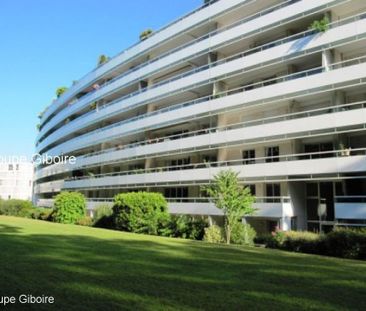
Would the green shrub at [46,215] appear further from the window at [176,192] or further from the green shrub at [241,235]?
the green shrub at [241,235]

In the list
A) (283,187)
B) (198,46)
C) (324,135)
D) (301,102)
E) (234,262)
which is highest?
(198,46)

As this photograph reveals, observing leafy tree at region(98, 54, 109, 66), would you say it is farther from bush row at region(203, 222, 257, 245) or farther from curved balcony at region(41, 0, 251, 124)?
bush row at region(203, 222, 257, 245)

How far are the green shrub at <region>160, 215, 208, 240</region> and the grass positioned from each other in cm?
1426

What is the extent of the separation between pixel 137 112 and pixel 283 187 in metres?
24.7

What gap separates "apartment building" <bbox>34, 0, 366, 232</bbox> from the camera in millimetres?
28297

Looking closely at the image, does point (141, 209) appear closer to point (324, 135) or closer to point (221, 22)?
point (324, 135)

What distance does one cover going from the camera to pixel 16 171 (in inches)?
4769

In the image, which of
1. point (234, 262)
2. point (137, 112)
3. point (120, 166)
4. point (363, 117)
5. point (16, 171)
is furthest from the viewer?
point (16, 171)

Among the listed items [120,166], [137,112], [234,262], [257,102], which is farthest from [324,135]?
[120,166]

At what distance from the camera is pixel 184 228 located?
26266 millimetres

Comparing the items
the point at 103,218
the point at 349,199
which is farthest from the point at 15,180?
the point at 349,199

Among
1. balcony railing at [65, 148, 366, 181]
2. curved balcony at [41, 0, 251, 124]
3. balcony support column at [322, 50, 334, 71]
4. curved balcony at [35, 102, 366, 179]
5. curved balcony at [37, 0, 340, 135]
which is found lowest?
balcony railing at [65, 148, 366, 181]

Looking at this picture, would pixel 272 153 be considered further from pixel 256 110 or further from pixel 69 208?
pixel 69 208

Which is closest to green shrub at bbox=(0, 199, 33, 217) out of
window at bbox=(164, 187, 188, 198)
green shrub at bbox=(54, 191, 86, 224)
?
green shrub at bbox=(54, 191, 86, 224)
